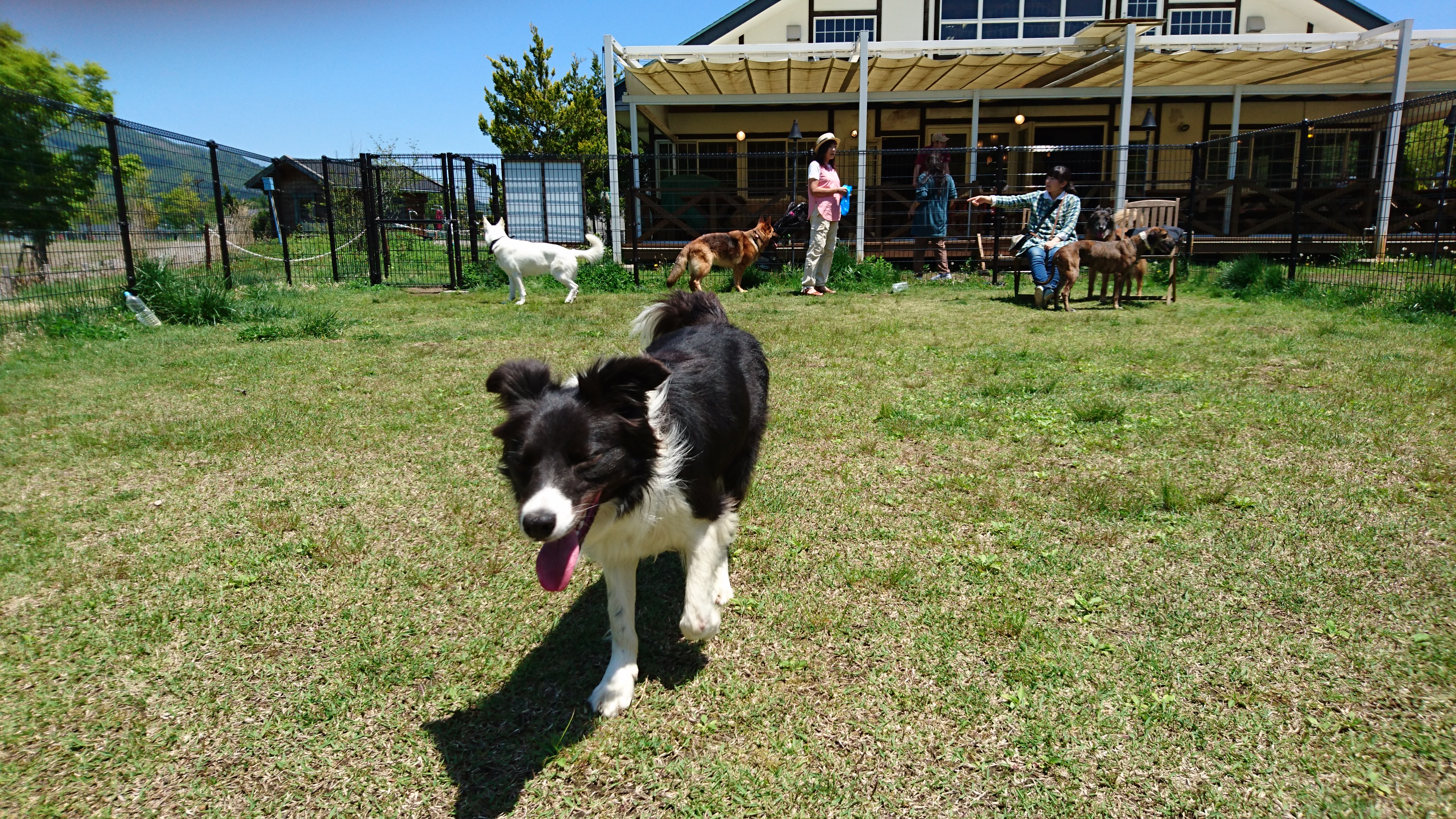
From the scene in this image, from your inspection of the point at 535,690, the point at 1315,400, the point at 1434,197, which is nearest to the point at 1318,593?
the point at 535,690

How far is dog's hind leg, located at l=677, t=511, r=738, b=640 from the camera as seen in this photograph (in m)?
2.48

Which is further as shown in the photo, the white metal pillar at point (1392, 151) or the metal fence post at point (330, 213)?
→ the metal fence post at point (330, 213)

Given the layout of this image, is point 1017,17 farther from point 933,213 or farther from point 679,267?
point 679,267

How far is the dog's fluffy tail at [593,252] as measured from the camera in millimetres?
13727

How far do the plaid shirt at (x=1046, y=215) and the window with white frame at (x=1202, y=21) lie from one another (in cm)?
1438

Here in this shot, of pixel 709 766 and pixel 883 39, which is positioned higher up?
pixel 883 39

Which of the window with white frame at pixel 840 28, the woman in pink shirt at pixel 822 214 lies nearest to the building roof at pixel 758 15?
the window with white frame at pixel 840 28

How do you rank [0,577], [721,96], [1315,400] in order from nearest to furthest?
[0,577]
[1315,400]
[721,96]

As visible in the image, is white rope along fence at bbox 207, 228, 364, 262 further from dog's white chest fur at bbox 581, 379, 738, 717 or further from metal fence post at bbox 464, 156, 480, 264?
dog's white chest fur at bbox 581, 379, 738, 717

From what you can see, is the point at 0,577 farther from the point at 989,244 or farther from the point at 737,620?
the point at 989,244

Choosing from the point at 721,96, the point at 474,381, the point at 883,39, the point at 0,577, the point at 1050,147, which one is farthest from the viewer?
the point at 883,39

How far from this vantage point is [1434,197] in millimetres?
10312

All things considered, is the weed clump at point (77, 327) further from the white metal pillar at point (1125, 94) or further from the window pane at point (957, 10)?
the window pane at point (957, 10)

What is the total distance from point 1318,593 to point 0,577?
503 centimetres
